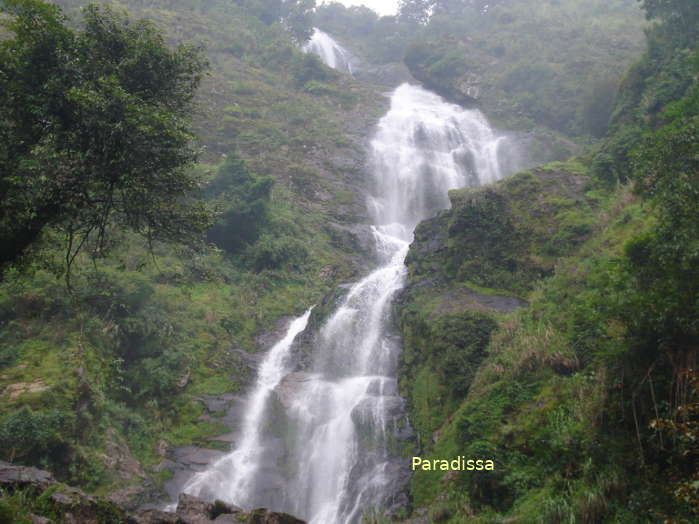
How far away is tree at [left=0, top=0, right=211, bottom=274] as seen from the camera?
24.9ft

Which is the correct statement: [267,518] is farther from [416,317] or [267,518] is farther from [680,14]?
[680,14]

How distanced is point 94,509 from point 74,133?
19.9 feet

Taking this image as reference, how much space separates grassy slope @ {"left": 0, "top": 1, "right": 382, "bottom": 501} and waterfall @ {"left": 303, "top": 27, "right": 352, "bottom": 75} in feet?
66.1

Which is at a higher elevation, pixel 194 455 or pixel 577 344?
pixel 577 344

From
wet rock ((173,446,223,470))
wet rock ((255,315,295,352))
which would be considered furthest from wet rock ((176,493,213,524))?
wet rock ((255,315,295,352))

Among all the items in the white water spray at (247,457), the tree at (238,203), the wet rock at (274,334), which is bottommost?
the white water spray at (247,457)

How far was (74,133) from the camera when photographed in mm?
8148

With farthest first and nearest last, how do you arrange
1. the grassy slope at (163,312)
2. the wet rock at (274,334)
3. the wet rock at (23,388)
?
the wet rock at (274,334), the grassy slope at (163,312), the wet rock at (23,388)

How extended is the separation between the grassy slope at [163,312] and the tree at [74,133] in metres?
1.04

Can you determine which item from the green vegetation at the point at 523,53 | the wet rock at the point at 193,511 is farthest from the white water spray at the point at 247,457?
the green vegetation at the point at 523,53

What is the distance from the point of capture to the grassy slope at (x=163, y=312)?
35.7 ft

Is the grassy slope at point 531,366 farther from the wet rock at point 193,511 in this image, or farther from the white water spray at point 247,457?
the white water spray at point 247,457

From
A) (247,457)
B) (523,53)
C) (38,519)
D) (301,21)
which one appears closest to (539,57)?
(523,53)

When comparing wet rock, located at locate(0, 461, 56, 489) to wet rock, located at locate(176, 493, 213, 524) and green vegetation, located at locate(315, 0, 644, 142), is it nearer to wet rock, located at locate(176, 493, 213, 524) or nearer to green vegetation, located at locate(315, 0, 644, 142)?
wet rock, located at locate(176, 493, 213, 524)
